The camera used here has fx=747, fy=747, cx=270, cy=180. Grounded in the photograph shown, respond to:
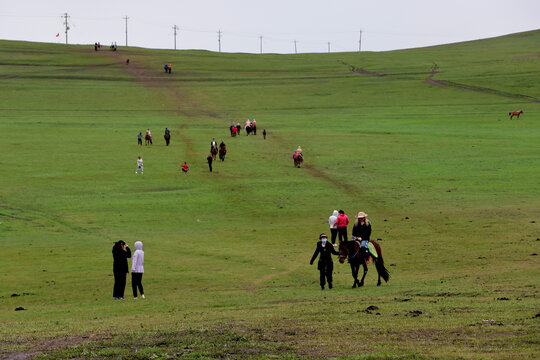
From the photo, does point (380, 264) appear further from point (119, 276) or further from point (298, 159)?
point (298, 159)

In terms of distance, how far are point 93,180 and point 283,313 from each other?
32992mm

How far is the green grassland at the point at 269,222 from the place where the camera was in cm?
1532

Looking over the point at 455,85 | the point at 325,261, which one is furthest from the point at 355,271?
the point at 455,85

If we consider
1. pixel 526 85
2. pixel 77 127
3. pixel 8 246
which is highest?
pixel 526 85

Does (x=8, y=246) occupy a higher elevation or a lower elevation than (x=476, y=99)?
lower

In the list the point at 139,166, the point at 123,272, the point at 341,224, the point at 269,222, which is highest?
the point at 139,166

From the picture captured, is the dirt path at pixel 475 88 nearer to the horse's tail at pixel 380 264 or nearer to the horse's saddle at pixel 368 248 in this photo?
the horse's tail at pixel 380 264

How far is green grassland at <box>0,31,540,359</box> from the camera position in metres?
15.3

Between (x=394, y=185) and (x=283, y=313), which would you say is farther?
(x=394, y=185)

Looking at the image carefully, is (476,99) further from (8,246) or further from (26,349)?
(26,349)

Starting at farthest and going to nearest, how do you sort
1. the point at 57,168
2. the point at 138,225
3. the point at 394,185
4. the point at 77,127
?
1. the point at 77,127
2. the point at 57,168
3. the point at 394,185
4. the point at 138,225

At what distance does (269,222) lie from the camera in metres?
37.0

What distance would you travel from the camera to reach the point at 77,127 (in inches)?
3009

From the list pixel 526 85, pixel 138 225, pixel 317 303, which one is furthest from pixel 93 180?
pixel 526 85
